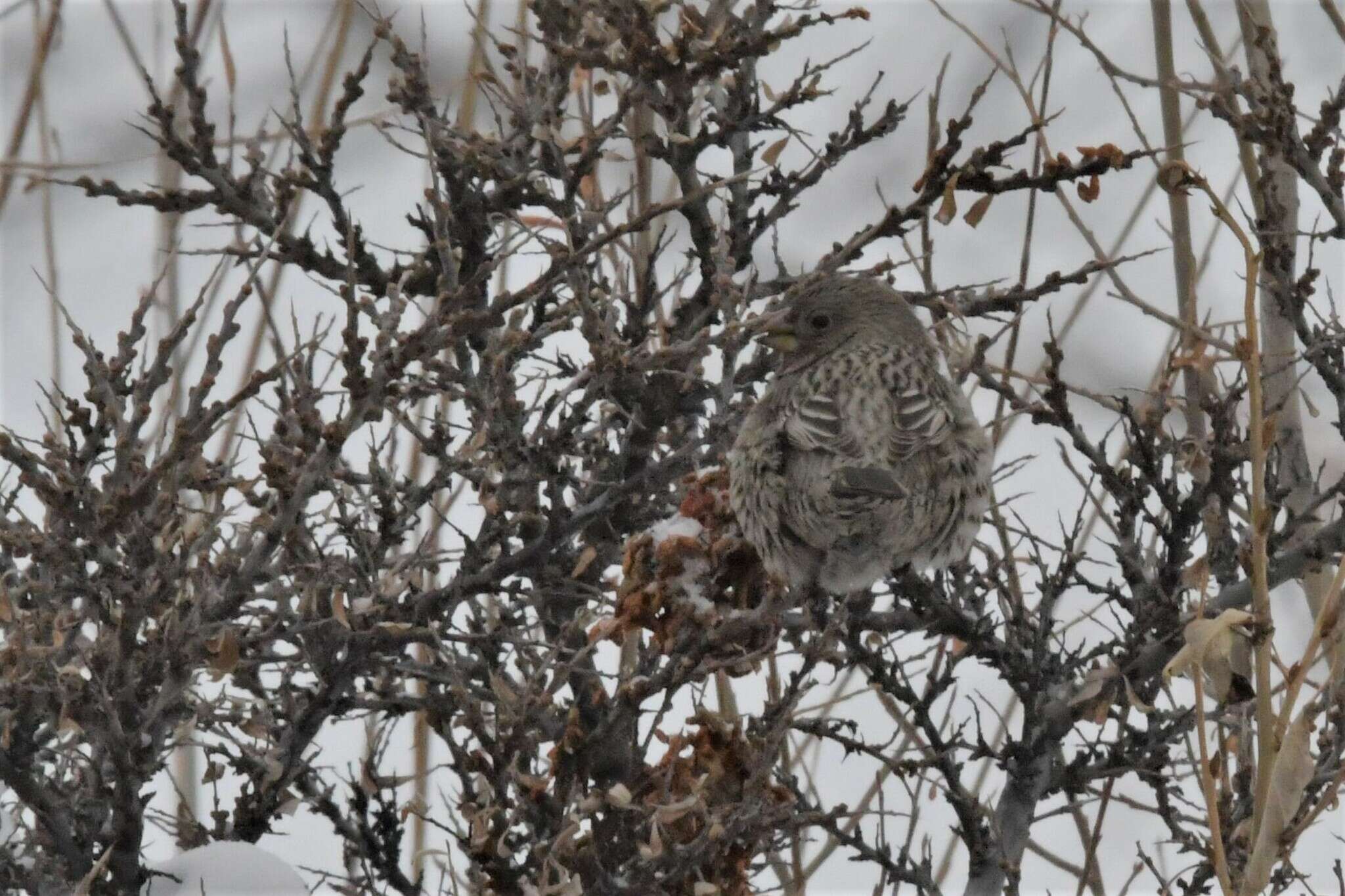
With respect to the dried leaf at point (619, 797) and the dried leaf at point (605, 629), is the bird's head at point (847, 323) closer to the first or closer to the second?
the dried leaf at point (605, 629)

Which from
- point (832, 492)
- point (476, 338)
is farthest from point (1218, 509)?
point (476, 338)

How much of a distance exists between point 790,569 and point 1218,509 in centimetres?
99

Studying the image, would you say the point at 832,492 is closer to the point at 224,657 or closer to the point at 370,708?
the point at 370,708

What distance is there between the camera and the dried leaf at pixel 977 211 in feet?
11.1

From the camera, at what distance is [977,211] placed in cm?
340

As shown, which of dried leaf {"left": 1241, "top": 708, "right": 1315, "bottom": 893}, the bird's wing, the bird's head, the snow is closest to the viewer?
dried leaf {"left": 1241, "top": 708, "right": 1315, "bottom": 893}

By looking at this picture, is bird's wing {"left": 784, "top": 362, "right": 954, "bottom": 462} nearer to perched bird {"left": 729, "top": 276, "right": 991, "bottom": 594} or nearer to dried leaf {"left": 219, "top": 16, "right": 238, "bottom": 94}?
perched bird {"left": 729, "top": 276, "right": 991, "bottom": 594}

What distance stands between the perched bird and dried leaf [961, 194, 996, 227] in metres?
0.49

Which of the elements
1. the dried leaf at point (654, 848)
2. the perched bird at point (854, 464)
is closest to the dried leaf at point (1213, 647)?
the dried leaf at point (654, 848)

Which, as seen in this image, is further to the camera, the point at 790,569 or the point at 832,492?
the point at 832,492

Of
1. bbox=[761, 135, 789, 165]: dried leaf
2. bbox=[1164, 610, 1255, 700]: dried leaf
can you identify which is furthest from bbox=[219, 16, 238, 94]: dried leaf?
bbox=[1164, 610, 1255, 700]: dried leaf

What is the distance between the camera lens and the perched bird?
3900mm

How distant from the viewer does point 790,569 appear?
3730 mm

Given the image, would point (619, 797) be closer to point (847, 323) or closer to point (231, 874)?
point (231, 874)
